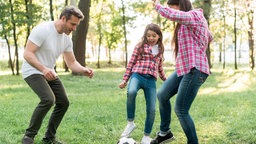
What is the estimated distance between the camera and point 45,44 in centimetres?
519

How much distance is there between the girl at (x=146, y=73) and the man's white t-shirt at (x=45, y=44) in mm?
1139

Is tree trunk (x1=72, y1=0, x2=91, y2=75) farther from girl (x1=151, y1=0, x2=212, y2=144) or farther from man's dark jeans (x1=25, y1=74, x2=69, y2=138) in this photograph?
girl (x1=151, y1=0, x2=212, y2=144)

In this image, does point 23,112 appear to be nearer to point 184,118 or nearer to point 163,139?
point 163,139

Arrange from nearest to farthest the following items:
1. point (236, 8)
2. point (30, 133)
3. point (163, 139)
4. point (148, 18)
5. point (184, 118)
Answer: point (184, 118), point (30, 133), point (163, 139), point (236, 8), point (148, 18)

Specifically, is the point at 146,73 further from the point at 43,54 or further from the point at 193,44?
the point at 43,54

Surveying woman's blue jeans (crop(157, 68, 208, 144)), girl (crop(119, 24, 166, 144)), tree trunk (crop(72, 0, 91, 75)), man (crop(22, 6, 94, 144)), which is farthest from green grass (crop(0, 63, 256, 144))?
tree trunk (crop(72, 0, 91, 75))

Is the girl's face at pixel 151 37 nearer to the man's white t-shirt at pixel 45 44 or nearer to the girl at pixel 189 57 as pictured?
the girl at pixel 189 57

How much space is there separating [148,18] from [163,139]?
3388 cm

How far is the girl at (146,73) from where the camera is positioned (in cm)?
580

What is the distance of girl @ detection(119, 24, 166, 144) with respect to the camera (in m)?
5.80

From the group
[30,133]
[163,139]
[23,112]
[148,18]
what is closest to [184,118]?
[163,139]

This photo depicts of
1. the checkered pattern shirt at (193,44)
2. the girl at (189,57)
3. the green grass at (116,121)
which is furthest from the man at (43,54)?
the checkered pattern shirt at (193,44)

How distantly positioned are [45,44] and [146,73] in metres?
1.60

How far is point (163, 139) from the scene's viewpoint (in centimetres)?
580
